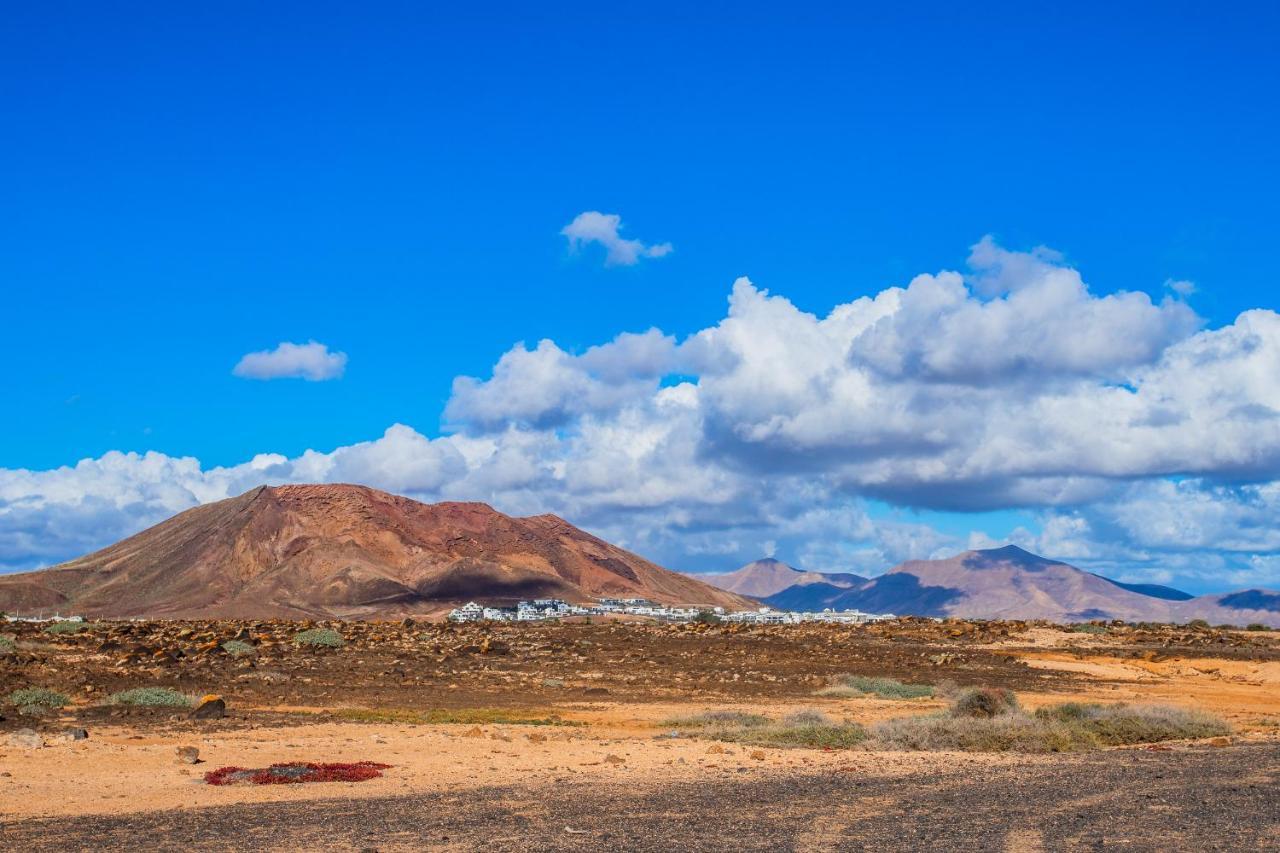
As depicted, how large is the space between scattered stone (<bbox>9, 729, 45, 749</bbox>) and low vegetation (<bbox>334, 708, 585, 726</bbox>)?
6.52 meters

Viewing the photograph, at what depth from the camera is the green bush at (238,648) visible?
37.5m

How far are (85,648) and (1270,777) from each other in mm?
33473

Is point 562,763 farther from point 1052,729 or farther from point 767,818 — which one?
point 1052,729

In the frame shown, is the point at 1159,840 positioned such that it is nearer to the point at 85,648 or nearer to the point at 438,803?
the point at 438,803

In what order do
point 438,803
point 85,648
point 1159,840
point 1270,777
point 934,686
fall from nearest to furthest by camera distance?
1. point 1159,840
2. point 438,803
3. point 1270,777
4. point 934,686
5. point 85,648

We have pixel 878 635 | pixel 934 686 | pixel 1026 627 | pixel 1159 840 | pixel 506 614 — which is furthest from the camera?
pixel 506 614

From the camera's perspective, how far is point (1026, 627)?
200ft

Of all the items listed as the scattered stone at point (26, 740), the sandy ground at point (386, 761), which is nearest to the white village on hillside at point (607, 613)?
the sandy ground at point (386, 761)

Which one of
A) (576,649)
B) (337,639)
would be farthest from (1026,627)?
(337,639)

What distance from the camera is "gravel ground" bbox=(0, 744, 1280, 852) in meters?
13.2

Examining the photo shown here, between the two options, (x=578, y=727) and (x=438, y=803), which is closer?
(x=438, y=803)

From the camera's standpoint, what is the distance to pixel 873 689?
34219mm

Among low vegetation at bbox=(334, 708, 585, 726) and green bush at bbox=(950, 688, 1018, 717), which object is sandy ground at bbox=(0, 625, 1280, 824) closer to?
low vegetation at bbox=(334, 708, 585, 726)

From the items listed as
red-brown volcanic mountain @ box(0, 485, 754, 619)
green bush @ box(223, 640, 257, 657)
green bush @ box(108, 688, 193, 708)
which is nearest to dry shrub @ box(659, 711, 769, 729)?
green bush @ box(108, 688, 193, 708)
